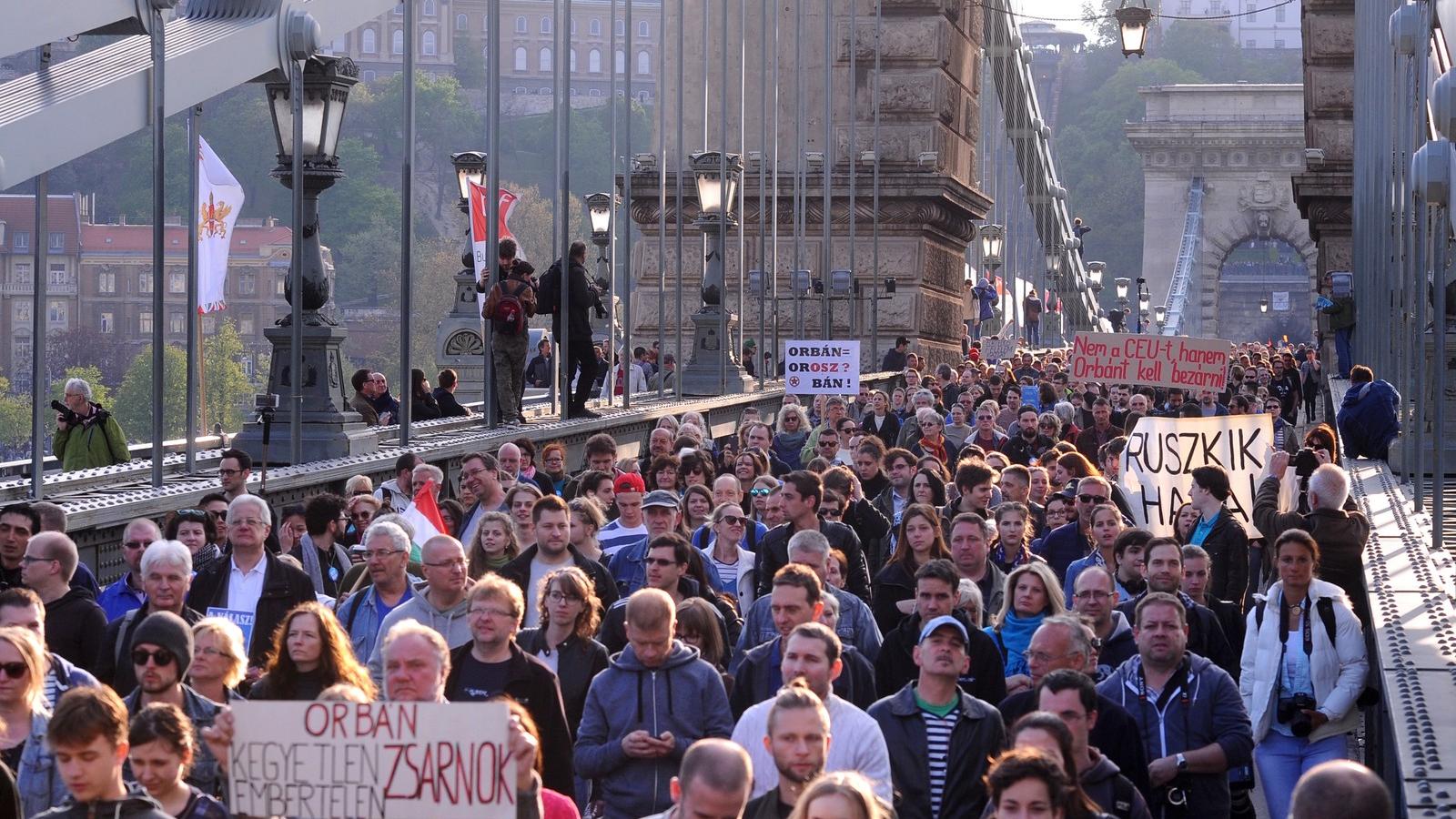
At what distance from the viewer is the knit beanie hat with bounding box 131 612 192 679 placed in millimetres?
6625

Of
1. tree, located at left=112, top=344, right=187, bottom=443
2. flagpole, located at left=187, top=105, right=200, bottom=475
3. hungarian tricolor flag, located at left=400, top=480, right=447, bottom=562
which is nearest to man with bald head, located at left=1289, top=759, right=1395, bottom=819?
hungarian tricolor flag, located at left=400, top=480, right=447, bottom=562

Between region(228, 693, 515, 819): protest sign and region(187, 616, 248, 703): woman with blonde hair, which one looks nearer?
region(228, 693, 515, 819): protest sign

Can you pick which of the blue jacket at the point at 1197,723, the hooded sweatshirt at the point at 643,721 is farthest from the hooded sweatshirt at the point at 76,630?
the blue jacket at the point at 1197,723

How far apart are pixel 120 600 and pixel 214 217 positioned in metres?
7.97

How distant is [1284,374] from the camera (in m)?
33.8

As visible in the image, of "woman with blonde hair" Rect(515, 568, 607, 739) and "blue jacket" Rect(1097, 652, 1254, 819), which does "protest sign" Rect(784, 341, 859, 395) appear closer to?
"woman with blonde hair" Rect(515, 568, 607, 739)

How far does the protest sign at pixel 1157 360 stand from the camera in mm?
16625

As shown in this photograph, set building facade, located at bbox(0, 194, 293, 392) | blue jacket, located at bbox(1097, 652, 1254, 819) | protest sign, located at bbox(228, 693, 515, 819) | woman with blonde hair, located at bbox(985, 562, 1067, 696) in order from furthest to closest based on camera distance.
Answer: building facade, located at bbox(0, 194, 293, 392) → woman with blonde hair, located at bbox(985, 562, 1067, 696) → blue jacket, located at bbox(1097, 652, 1254, 819) → protest sign, located at bbox(228, 693, 515, 819)

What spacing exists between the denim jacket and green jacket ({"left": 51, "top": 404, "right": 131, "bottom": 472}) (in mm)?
7369

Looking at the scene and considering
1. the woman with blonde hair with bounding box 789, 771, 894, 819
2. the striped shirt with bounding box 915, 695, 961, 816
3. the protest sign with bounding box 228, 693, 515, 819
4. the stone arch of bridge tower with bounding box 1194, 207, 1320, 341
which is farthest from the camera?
the stone arch of bridge tower with bounding box 1194, 207, 1320, 341

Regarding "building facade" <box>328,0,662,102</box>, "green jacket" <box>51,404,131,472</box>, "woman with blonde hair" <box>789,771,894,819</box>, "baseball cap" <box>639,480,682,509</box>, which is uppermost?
"building facade" <box>328,0,662,102</box>

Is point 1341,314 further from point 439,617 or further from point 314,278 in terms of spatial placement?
point 439,617

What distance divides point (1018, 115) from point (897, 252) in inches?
954

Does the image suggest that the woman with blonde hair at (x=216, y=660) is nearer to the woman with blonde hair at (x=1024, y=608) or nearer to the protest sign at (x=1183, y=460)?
the woman with blonde hair at (x=1024, y=608)
